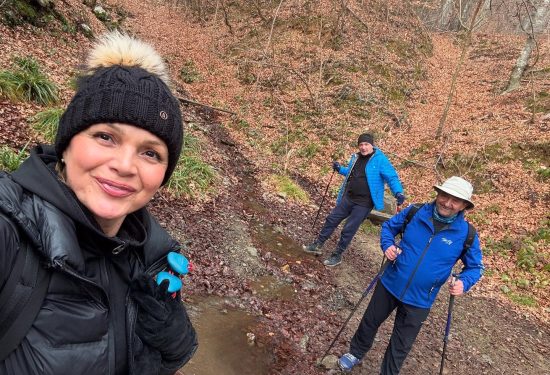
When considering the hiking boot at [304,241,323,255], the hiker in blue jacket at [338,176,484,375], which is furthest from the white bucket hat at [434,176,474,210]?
the hiking boot at [304,241,323,255]

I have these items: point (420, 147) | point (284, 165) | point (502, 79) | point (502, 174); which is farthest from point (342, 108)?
point (502, 79)

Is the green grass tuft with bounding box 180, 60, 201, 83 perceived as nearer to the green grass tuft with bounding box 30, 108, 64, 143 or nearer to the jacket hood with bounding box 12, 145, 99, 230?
the green grass tuft with bounding box 30, 108, 64, 143

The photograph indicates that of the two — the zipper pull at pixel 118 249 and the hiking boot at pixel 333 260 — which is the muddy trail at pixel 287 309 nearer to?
the hiking boot at pixel 333 260

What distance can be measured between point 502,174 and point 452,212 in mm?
9607

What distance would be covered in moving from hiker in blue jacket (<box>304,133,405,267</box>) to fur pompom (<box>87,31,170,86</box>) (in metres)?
5.84

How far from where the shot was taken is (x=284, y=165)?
41.5 ft

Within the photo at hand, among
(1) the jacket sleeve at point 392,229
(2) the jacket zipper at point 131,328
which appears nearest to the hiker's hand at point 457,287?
(1) the jacket sleeve at point 392,229

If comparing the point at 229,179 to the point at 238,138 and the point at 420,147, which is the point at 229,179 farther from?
the point at 420,147

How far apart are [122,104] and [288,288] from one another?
5.51 meters

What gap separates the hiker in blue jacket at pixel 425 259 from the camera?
392 cm

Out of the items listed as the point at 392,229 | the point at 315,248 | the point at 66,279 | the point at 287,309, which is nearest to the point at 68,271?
the point at 66,279

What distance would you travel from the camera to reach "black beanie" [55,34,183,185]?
1.44m

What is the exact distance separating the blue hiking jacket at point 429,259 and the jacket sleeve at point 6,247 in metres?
3.83

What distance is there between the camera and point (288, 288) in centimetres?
645
